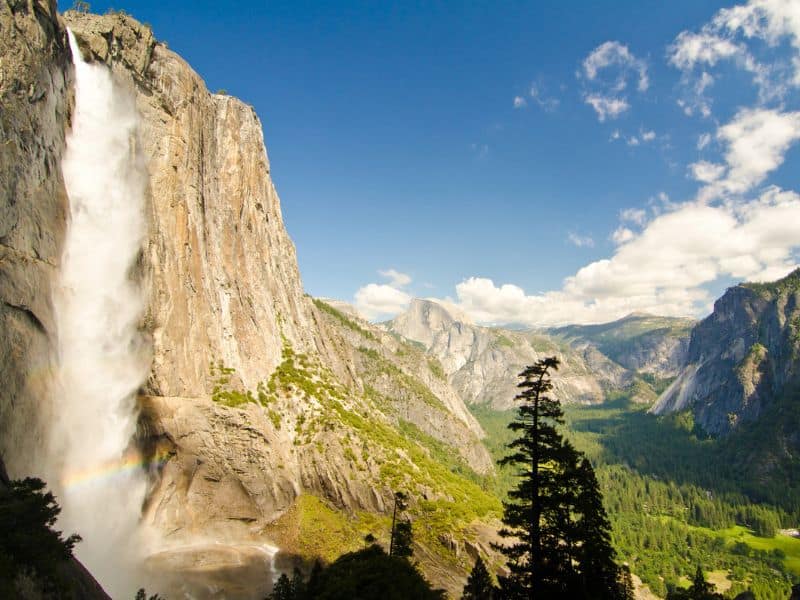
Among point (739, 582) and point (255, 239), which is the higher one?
point (255, 239)

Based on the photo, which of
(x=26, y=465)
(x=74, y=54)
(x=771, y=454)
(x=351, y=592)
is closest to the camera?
(x=351, y=592)

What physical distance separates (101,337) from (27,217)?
1417 cm

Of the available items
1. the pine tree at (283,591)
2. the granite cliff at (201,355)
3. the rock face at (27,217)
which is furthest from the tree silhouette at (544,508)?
the rock face at (27,217)

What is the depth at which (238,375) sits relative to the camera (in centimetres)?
5391

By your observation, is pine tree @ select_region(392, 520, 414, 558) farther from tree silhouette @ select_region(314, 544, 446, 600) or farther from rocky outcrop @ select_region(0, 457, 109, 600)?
rocky outcrop @ select_region(0, 457, 109, 600)

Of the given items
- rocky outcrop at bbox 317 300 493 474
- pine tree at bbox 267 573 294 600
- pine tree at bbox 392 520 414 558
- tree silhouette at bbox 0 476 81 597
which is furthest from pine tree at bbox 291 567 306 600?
rocky outcrop at bbox 317 300 493 474

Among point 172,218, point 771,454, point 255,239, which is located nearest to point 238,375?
point 172,218

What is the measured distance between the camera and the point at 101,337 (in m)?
39.2

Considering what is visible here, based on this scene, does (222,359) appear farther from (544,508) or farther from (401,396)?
(401,396)

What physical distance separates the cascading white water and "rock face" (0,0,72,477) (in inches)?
154

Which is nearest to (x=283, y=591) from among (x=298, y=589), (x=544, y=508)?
(x=298, y=589)

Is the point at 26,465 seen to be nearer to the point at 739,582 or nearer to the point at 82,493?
the point at 82,493

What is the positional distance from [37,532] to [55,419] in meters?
20.5

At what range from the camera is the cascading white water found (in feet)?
114
